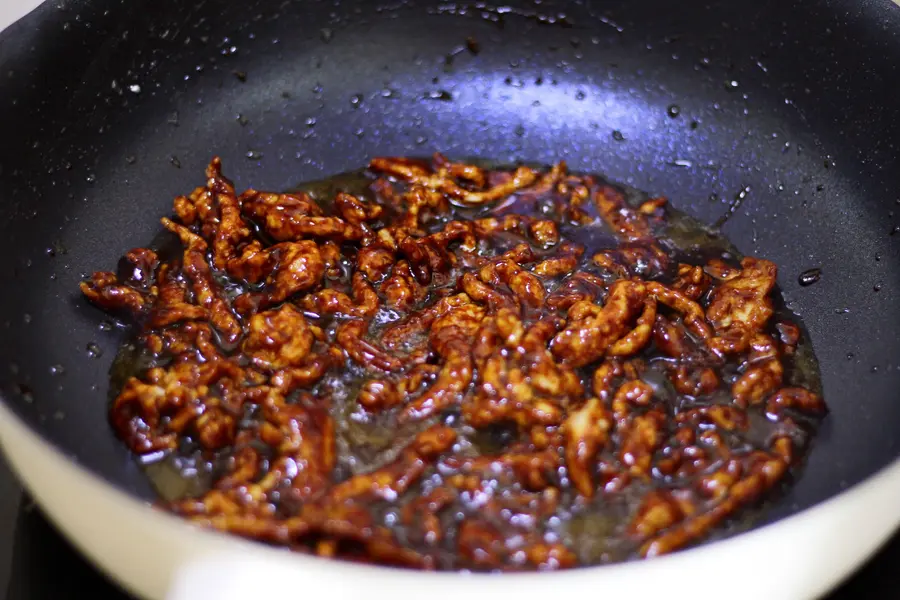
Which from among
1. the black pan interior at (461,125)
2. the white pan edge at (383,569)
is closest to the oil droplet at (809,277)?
the black pan interior at (461,125)

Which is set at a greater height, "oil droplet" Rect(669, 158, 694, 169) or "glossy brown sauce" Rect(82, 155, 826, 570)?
"glossy brown sauce" Rect(82, 155, 826, 570)

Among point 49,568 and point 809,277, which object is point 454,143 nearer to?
point 809,277

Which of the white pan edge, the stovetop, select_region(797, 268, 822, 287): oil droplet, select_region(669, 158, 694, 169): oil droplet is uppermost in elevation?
the white pan edge

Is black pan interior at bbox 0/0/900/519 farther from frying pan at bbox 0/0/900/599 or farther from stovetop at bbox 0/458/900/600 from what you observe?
stovetop at bbox 0/458/900/600

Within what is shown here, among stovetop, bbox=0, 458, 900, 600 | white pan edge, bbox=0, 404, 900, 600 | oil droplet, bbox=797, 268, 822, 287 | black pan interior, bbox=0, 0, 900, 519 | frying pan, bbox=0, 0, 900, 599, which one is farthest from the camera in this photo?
oil droplet, bbox=797, 268, 822, 287

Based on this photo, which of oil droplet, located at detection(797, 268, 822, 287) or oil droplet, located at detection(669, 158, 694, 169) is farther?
oil droplet, located at detection(669, 158, 694, 169)

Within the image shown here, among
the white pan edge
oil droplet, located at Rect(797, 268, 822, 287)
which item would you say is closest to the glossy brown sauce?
oil droplet, located at Rect(797, 268, 822, 287)
